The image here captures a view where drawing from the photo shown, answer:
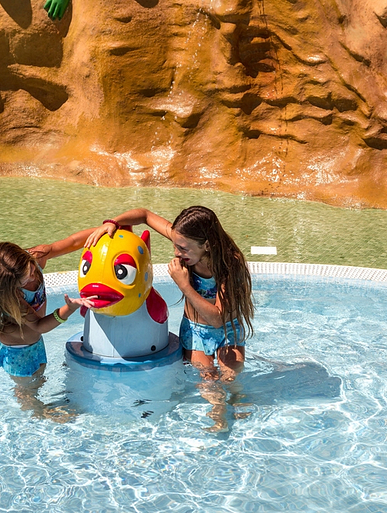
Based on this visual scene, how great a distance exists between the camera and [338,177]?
399 inches

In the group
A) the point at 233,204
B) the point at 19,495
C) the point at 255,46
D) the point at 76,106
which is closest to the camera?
the point at 19,495

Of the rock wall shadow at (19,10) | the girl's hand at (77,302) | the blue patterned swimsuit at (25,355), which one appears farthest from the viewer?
the rock wall shadow at (19,10)

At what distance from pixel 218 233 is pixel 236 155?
6.83 metres

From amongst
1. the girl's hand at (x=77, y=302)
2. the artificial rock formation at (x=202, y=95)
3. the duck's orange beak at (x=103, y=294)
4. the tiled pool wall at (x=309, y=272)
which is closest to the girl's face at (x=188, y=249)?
the duck's orange beak at (x=103, y=294)

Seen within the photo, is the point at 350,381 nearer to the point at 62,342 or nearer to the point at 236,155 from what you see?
the point at 62,342

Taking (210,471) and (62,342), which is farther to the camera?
(62,342)

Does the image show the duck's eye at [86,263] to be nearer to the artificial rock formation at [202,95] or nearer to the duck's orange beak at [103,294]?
the duck's orange beak at [103,294]

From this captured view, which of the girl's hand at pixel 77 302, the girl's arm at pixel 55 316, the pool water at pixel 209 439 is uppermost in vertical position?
the girl's hand at pixel 77 302

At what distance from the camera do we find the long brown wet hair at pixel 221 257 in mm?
3881

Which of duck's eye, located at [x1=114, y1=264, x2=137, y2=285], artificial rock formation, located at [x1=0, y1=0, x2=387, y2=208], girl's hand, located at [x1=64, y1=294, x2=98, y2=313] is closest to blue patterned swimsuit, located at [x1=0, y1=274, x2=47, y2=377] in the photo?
girl's hand, located at [x1=64, y1=294, x2=98, y2=313]

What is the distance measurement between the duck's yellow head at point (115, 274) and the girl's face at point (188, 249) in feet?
0.71

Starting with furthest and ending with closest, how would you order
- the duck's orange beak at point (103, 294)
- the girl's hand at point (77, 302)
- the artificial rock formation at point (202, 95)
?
the artificial rock formation at point (202, 95), the duck's orange beak at point (103, 294), the girl's hand at point (77, 302)

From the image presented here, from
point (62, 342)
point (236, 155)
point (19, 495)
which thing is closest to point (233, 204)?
point (236, 155)

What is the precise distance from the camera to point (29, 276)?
3848mm
